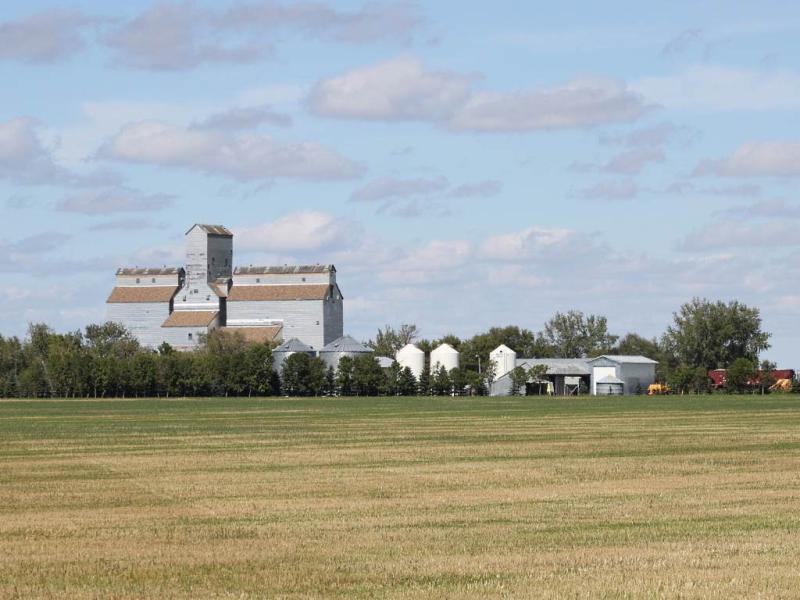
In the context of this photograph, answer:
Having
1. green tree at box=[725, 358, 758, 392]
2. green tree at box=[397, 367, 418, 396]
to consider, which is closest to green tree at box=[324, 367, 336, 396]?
green tree at box=[397, 367, 418, 396]

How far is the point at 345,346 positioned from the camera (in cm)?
19575

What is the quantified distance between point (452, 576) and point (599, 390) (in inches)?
6722

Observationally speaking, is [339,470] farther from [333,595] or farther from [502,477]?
[333,595]

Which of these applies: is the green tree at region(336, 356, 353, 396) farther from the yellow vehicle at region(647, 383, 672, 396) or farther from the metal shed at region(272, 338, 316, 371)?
the yellow vehicle at region(647, 383, 672, 396)

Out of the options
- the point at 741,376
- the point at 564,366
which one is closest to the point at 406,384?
the point at 564,366

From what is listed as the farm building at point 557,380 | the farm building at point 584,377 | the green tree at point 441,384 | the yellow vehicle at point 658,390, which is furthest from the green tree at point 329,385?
the yellow vehicle at point 658,390

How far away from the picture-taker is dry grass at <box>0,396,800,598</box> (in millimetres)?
18766

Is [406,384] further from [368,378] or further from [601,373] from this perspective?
[601,373]

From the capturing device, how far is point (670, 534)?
23.2 meters

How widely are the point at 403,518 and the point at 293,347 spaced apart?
16524 cm

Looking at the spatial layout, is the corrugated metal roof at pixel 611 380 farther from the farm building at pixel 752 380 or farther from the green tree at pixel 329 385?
the green tree at pixel 329 385

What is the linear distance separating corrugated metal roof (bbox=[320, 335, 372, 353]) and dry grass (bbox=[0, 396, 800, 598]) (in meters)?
143

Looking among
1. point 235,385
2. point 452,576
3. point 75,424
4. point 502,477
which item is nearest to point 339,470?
point 502,477

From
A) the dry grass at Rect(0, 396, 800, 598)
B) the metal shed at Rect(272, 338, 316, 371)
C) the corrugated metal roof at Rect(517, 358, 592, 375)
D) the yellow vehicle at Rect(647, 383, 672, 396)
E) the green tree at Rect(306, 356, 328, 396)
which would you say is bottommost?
the dry grass at Rect(0, 396, 800, 598)
